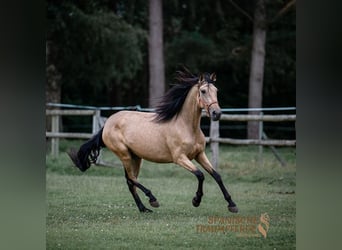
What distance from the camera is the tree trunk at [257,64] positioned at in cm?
671

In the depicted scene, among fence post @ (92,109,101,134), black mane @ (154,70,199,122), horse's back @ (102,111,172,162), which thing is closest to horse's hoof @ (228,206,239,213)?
horse's back @ (102,111,172,162)

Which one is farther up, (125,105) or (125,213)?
(125,105)

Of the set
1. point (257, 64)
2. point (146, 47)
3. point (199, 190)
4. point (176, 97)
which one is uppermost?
point (146, 47)

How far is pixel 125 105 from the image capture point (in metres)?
6.99

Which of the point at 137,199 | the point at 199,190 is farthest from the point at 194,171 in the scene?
the point at 137,199

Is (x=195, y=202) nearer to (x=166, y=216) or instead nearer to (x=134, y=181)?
(x=166, y=216)

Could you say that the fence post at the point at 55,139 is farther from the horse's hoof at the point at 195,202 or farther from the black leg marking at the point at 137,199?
the horse's hoof at the point at 195,202

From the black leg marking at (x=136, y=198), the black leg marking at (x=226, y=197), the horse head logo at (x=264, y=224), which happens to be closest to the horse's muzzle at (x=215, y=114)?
the black leg marking at (x=226, y=197)

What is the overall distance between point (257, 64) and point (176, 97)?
11.5 feet

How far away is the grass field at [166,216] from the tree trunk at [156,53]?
1.10 meters

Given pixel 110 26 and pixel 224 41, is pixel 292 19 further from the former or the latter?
pixel 110 26

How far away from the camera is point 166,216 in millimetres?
4387
